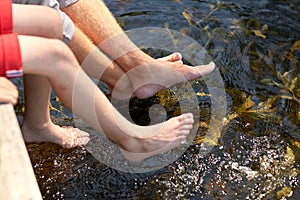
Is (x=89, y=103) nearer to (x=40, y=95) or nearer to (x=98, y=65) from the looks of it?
(x=40, y=95)

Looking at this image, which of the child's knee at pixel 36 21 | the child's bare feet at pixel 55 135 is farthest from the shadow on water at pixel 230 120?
the child's knee at pixel 36 21

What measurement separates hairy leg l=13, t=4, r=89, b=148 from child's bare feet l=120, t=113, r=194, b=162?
26cm

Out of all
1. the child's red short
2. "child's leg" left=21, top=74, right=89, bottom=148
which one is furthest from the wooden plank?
"child's leg" left=21, top=74, right=89, bottom=148

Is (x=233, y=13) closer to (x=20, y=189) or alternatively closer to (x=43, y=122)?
(x=43, y=122)

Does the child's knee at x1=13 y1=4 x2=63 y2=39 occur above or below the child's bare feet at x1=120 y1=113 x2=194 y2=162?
above

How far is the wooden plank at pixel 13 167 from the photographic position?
1.47 metres

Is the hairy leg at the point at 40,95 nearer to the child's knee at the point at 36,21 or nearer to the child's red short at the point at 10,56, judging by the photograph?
the child's knee at the point at 36,21

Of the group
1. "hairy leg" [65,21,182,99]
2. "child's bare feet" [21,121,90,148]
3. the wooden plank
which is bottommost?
"child's bare feet" [21,121,90,148]

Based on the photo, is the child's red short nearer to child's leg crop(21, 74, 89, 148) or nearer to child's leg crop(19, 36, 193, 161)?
child's leg crop(19, 36, 193, 161)

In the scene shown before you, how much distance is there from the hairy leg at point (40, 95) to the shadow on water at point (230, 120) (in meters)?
0.06

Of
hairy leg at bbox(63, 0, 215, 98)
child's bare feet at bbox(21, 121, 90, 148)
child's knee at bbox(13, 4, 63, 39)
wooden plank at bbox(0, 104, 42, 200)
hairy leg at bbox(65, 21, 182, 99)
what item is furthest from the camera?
hairy leg at bbox(63, 0, 215, 98)

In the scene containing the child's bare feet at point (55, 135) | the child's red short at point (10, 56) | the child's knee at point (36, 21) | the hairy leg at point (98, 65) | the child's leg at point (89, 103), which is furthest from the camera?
the hairy leg at point (98, 65)

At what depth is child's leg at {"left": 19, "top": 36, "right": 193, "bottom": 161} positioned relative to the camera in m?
1.87

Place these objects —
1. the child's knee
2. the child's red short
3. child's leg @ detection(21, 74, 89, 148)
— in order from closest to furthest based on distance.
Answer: the child's red short → the child's knee → child's leg @ detection(21, 74, 89, 148)
